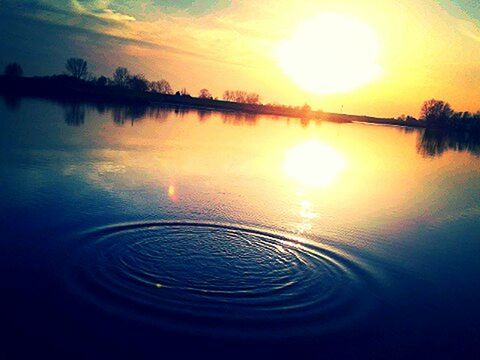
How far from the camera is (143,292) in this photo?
8.90 metres

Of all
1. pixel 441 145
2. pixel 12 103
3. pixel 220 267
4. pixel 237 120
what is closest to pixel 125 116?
pixel 12 103

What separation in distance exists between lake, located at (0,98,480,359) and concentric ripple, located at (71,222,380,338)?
0.04 m

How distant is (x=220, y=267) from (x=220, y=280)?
27.7 inches

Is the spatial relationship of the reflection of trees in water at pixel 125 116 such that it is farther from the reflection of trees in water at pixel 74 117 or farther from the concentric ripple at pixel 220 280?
the concentric ripple at pixel 220 280

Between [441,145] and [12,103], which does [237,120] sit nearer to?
[441,145]

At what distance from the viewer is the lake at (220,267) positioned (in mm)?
7740

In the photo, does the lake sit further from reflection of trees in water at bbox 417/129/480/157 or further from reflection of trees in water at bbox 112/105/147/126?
reflection of trees in water at bbox 417/129/480/157

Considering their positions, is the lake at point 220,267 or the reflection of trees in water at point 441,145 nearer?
the lake at point 220,267

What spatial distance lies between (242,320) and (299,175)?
19013 millimetres

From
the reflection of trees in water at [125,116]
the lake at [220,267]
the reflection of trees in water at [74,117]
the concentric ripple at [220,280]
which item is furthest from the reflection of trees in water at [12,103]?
the concentric ripple at [220,280]

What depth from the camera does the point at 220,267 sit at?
10.6 m

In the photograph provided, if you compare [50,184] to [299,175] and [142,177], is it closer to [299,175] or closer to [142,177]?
[142,177]

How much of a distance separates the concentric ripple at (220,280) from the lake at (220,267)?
0.14 ft

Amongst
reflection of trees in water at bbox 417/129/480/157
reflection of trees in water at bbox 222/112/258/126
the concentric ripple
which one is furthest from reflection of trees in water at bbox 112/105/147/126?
reflection of trees in water at bbox 417/129/480/157
